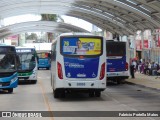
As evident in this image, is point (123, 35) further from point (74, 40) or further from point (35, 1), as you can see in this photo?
point (74, 40)

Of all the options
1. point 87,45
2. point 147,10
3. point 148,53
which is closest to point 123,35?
point 148,53

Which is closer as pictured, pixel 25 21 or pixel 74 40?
pixel 74 40

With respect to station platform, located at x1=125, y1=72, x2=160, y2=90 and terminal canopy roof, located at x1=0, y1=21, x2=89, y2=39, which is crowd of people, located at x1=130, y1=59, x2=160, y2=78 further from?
terminal canopy roof, located at x1=0, y1=21, x2=89, y2=39

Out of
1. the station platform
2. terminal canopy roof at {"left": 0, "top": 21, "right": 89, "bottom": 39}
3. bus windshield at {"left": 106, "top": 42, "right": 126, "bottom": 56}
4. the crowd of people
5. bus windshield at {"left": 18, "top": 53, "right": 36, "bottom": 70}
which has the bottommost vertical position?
the station platform

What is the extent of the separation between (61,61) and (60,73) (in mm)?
531

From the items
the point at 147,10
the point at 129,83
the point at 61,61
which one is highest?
the point at 147,10

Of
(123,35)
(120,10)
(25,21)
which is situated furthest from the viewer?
(25,21)

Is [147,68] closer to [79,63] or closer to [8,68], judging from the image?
[8,68]

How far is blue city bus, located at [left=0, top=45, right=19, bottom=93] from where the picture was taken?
24391 millimetres

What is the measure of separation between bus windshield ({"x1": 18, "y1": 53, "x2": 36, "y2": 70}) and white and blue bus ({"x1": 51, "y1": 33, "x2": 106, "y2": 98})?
45.9 ft

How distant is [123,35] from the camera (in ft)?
188

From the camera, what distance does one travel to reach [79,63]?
64.8 ft

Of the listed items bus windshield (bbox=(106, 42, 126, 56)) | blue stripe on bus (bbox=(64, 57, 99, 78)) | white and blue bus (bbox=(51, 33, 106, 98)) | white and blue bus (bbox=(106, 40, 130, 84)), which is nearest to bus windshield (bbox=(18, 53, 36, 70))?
white and blue bus (bbox=(106, 40, 130, 84))

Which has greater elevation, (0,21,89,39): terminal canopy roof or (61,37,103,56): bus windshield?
(0,21,89,39): terminal canopy roof
